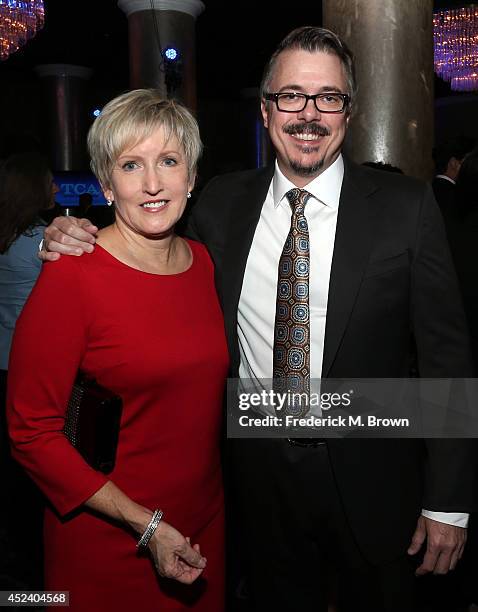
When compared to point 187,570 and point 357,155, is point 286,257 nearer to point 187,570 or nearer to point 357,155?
point 187,570

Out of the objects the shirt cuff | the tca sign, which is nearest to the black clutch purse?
the shirt cuff

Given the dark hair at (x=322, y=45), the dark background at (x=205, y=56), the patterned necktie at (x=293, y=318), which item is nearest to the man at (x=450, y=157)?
the dark hair at (x=322, y=45)

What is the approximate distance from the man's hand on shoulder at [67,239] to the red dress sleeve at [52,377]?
0.05m

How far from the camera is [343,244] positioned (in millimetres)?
1645

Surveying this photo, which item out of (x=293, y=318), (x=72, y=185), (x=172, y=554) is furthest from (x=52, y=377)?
(x=72, y=185)

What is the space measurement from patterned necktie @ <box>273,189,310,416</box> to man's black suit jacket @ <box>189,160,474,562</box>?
0.21ft

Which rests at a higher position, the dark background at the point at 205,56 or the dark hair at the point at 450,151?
the dark background at the point at 205,56

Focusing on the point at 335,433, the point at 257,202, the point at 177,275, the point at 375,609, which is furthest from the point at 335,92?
the point at 375,609

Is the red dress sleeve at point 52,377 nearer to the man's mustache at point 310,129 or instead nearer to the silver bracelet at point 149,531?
the silver bracelet at point 149,531

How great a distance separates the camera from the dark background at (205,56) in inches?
361

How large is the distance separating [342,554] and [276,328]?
0.60 m

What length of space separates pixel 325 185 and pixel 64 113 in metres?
10.2

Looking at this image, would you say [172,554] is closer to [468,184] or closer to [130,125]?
[130,125]

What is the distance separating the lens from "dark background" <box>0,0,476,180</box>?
361 inches
